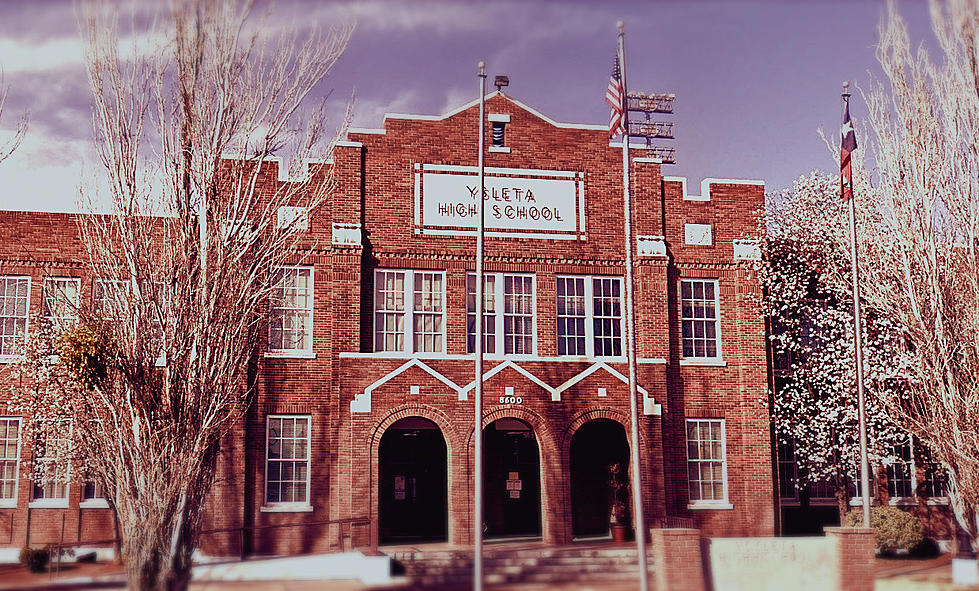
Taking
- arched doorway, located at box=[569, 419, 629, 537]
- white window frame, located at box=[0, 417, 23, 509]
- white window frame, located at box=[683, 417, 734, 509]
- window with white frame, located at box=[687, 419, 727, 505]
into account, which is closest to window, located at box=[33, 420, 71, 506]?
white window frame, located at box=[0, 417, 23, 509]

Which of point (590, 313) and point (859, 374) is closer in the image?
point (859, 374)

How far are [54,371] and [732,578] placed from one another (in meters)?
15.3

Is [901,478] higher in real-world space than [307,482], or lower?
lower

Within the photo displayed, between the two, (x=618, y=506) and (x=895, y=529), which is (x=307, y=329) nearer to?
(x=618, y=506)

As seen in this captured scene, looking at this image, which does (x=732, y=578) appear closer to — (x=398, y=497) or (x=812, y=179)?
(x=398, y=497)

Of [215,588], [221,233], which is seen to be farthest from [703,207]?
[215,588]

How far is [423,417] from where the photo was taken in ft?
84.9

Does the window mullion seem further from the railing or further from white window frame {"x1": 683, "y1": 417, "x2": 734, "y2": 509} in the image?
the railing

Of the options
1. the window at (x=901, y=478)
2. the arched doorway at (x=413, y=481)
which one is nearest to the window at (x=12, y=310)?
the arched doorway at (x=413, y=481)

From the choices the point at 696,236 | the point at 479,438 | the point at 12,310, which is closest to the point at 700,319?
the point at 696,236

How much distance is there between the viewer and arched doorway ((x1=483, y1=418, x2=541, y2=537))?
2764cm

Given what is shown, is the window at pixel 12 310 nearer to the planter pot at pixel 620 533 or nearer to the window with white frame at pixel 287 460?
the window with white frame at pixel 287 460

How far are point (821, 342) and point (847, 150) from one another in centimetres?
596

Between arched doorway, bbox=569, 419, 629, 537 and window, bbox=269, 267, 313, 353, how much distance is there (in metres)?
7.73
